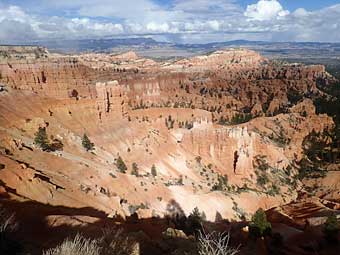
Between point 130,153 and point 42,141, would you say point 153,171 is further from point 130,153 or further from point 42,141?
point 42,141

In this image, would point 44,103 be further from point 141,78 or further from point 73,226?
point 141,78

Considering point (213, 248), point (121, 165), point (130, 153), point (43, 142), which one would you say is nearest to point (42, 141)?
point (43, 142)

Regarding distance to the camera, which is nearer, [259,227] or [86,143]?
[259,227]

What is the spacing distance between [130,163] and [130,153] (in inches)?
81.3

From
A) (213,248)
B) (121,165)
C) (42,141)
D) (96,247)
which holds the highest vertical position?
(96,247)

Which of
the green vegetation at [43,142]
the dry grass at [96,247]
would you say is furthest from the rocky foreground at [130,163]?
the dry grass at [96,247]

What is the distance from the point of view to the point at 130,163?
47719 mm

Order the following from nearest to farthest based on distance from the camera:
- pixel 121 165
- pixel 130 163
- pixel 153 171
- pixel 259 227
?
pixel 259 227 < pixel 121 165 < pixel 153 171 < pixel 130 163

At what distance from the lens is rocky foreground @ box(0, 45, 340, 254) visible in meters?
24.8

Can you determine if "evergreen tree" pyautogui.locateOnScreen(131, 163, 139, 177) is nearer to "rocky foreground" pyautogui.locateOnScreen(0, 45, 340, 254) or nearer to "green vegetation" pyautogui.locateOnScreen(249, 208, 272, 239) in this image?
"rocky foreground" pyautogui.locateOnScreen(0, 45, 340, 254)

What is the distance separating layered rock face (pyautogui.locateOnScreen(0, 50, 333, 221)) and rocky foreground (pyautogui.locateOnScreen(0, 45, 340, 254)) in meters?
0.15

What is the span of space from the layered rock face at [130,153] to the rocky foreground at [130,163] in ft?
0.49

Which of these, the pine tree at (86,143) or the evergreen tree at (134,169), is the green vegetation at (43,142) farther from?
the evergreen tree at (134,169)

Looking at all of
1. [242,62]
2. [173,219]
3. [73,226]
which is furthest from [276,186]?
[242,62]
